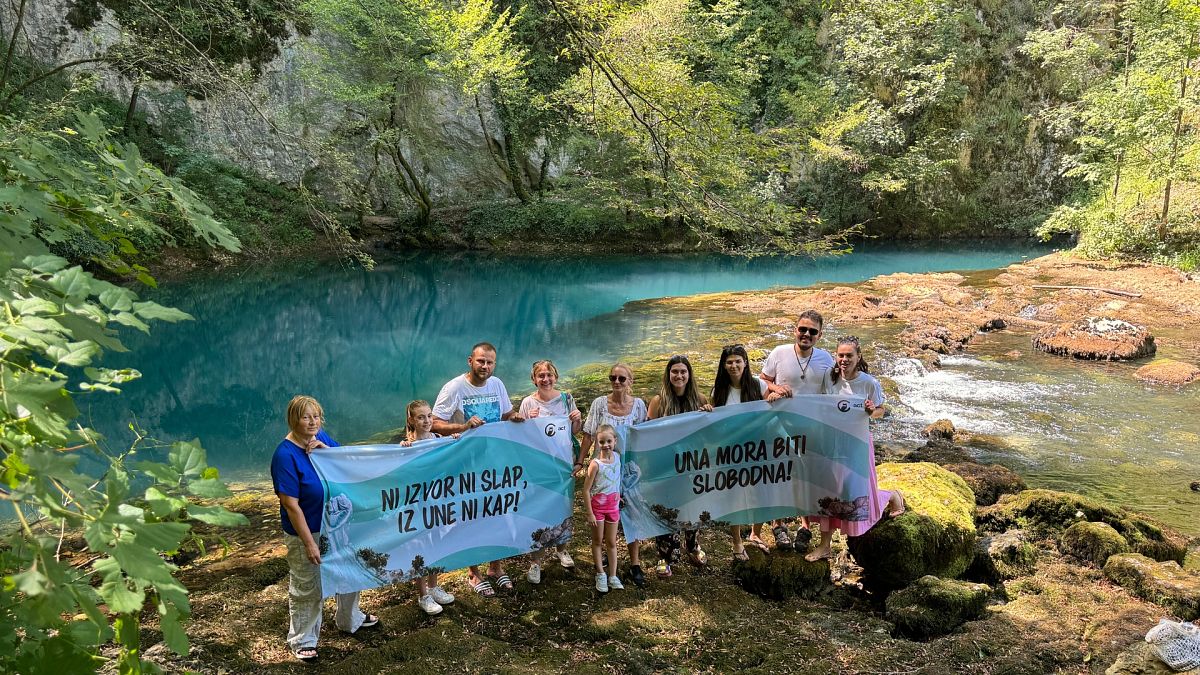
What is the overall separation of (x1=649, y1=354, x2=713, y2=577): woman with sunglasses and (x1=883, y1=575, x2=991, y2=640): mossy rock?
1332 millimetres

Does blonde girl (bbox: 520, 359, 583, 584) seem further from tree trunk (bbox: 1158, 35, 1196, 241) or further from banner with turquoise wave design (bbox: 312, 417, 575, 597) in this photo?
tree trunk (bbox: 1158, 35, 1196, 241)

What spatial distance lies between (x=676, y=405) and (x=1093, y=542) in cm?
334

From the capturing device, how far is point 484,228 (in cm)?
3034

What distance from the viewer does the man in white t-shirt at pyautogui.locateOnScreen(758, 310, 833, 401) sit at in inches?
195

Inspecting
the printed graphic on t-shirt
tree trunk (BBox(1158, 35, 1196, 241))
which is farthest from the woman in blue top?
tree trunk (BBox(1158, 35, 1196, 241))

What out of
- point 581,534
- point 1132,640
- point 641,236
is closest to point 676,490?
point 581,534

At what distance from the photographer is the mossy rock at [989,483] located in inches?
246

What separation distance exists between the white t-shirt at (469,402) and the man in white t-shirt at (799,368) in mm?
1990

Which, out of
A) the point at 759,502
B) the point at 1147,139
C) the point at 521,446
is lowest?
the point at 759,502

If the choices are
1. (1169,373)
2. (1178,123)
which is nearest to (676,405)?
(1169,373)

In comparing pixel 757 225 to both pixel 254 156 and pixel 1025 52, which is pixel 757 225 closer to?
pixel 254 156

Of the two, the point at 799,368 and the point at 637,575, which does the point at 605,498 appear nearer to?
the point at 637,575

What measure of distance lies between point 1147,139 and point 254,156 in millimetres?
30589

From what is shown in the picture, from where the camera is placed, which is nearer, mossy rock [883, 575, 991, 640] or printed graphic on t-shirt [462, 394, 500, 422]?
mossy rock [883, 575, 991, 640]
